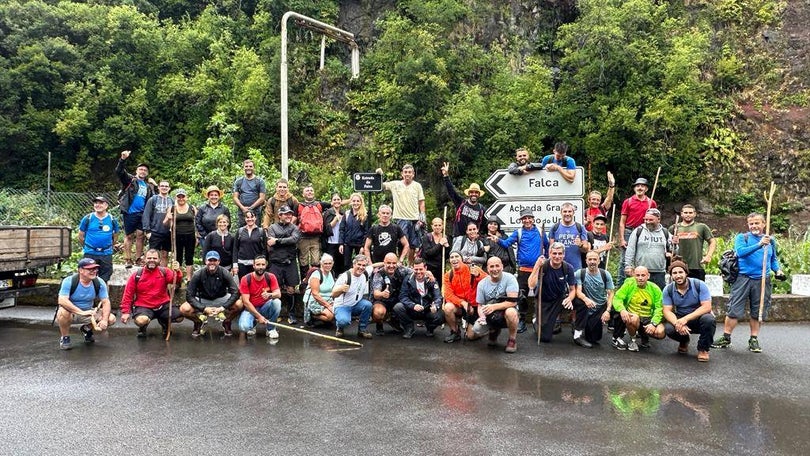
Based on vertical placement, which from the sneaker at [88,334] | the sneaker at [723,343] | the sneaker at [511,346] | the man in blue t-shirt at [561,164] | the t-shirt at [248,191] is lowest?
the sneaker at [88,334]

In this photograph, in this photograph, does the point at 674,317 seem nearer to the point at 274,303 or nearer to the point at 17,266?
the point at 274,303

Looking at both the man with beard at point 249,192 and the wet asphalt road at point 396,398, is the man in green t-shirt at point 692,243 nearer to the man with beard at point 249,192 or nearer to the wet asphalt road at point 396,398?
the wet asphalt road at point 396,398

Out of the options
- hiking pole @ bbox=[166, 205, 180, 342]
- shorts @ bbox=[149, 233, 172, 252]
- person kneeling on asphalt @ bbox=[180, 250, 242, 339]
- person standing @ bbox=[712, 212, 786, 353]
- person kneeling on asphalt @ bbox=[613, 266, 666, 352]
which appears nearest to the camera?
person kneeling on asphalt @ bbox=[613, 266, 666, 352]

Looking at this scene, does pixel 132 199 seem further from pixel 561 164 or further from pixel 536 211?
pixel 561 164

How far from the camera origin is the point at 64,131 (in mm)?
26938

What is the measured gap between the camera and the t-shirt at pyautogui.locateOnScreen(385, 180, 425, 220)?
10555 mm

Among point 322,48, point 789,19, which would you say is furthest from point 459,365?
point 789,19

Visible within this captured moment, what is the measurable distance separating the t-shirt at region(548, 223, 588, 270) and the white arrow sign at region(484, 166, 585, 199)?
0.54m

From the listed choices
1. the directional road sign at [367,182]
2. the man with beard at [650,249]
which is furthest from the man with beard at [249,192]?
the man with beard at [650,249]

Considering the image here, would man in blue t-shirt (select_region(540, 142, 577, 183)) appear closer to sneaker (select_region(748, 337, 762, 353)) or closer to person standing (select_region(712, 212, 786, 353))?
person standing (select_region(712, 212, 786, 353))

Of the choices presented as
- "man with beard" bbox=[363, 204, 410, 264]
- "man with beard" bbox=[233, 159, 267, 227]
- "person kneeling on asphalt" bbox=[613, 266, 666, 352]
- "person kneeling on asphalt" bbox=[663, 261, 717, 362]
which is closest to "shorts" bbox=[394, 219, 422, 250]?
"man with beard" bbox=[363, 204, 410, 264]

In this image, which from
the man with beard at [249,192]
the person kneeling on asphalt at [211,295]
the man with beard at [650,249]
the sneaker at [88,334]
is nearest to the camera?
the sneaker at [88,334]

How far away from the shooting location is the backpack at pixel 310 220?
33.8ft

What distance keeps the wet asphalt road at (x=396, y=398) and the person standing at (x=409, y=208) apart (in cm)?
251
